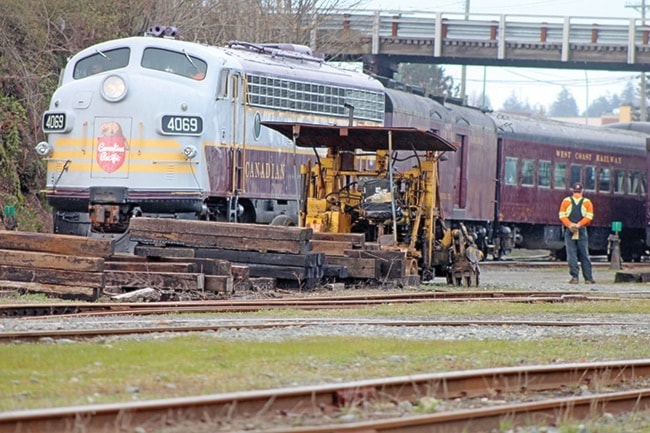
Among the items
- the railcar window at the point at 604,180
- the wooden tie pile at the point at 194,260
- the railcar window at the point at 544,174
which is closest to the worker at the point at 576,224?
the wooden tie pile at the point at 194,260

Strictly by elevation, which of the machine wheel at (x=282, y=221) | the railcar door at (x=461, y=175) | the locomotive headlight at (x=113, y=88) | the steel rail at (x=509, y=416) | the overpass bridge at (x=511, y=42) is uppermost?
the overpass bridge at (x=511, y=42)

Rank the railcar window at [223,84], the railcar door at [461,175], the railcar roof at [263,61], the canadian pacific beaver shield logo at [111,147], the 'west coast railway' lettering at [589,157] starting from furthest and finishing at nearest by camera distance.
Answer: the 'west coast railway' lettering at [589,157] < the railcar door at [461,175] < the railcar roof at [263,61] < the railcar window at [223,84] < the canadian pacific beaver shield logo at [111,147]

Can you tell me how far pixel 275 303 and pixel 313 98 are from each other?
8.60 meters

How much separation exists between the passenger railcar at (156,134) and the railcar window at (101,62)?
0.02 m

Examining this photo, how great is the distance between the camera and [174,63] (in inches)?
842

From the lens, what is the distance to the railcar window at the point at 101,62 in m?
21.5

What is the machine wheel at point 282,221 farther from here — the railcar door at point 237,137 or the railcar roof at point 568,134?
the railcar roof at point 568,134

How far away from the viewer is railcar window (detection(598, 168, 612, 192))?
121 feet

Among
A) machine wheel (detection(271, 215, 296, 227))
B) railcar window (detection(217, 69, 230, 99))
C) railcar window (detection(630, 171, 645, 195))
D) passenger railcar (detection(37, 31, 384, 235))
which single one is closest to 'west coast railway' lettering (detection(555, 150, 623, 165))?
railcar window (detection(630, 171, 645, 195))

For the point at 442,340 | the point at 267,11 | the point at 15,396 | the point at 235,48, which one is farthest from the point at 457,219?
the point at 15,396

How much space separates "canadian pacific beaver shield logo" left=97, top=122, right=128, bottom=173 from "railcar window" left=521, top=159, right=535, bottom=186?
49.7 feet

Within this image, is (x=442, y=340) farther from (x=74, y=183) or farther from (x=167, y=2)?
(x=167, y=2)

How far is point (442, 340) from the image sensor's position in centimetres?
1232

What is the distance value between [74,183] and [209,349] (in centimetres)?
1106
